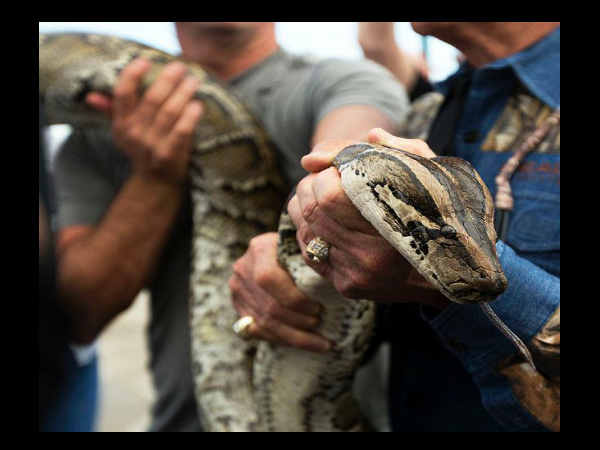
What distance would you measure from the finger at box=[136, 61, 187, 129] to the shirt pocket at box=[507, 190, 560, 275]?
53.5 inches

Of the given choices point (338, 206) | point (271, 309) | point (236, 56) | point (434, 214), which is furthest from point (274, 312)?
point (236, 56)

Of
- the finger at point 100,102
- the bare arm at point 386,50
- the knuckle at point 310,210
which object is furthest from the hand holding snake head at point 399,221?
the bare arm at point 386,50

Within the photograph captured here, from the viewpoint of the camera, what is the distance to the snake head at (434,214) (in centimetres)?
95

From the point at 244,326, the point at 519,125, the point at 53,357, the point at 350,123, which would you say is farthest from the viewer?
the point at 53,357

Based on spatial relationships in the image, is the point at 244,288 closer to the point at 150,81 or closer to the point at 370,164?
the point at 370,164

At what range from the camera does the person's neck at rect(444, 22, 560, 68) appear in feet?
5.03

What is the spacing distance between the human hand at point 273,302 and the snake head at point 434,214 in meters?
0.47

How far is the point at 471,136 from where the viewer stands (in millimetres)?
1549

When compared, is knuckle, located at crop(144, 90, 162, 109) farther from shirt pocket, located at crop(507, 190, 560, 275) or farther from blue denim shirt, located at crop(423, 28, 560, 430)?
shirt pocket, located at crop(507, 190, 560, 275)


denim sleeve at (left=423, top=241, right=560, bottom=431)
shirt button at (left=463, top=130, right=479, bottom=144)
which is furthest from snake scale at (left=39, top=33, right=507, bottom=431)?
shirt button at (left=463, top=130, right=479, bottom=144)

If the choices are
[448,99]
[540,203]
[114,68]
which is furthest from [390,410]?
[114,68]

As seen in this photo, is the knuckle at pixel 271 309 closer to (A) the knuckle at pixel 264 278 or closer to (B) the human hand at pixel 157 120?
(A) the knuckle at pixel 264 278

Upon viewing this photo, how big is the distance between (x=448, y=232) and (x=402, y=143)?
0.82 ft

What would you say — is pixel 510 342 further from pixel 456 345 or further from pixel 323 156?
pixel 323 156
